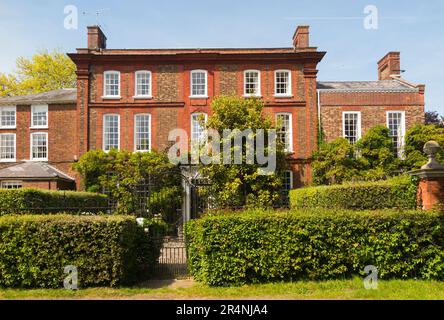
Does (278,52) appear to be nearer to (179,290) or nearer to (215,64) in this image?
(215,64)

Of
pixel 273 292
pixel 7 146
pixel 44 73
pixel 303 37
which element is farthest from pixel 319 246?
pixel 44 73

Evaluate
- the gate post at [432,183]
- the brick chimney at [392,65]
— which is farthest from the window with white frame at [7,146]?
the brick chimney at [392,65]

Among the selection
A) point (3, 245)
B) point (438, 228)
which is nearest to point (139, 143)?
point (3, 245)

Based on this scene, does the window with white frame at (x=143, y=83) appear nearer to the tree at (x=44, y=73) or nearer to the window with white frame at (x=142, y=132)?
the window with white frame at (x=142, y=132)

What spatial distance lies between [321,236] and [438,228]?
252 centimetres

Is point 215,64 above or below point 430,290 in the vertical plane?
above

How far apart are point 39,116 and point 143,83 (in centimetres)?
737

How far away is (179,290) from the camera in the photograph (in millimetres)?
8891

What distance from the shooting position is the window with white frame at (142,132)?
1040 inches

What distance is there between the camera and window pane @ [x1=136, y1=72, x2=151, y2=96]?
26953mm

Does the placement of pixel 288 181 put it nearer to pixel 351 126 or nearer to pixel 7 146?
pixel 351 126

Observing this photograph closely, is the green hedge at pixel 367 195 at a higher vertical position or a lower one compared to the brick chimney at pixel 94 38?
lower

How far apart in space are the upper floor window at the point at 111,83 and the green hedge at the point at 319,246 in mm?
19879

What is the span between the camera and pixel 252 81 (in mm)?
27031
